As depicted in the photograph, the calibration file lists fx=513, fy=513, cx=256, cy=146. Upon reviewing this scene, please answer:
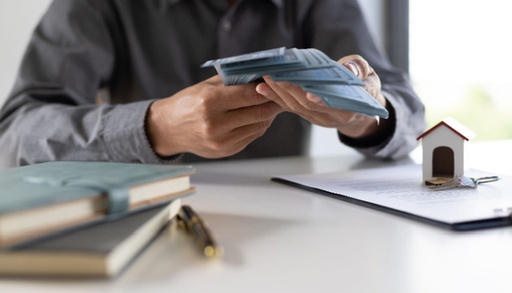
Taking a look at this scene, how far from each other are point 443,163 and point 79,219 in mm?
554

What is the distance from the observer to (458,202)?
612mm

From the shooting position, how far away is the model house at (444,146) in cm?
74

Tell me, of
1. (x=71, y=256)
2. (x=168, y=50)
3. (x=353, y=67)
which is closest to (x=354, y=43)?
(x=168, y=50)

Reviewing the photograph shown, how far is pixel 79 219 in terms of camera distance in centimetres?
41

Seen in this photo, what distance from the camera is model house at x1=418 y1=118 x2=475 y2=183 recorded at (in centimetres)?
74

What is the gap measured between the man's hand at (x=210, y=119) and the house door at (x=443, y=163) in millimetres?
248

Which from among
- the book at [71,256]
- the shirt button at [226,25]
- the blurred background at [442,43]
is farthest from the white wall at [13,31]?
the book at [71,256]

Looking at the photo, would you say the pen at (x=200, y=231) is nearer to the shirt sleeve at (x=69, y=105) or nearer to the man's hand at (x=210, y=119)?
the man's hand at (x=210, y=119)

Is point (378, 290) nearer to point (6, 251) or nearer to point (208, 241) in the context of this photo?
point (208, 241)

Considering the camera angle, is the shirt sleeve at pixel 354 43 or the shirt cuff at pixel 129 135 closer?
the shirt cuff at pixel 129 135

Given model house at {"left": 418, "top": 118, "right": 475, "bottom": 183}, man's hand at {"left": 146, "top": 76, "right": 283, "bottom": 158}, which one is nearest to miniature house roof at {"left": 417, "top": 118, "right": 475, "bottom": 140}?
model house at {"left": 418, "top": 118, "right": 475, "bottom": 183}

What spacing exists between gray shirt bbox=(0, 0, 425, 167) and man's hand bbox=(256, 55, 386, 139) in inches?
7.5

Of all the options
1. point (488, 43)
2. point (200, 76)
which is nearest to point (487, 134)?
point (488, 43)

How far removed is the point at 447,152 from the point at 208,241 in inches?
18.5
